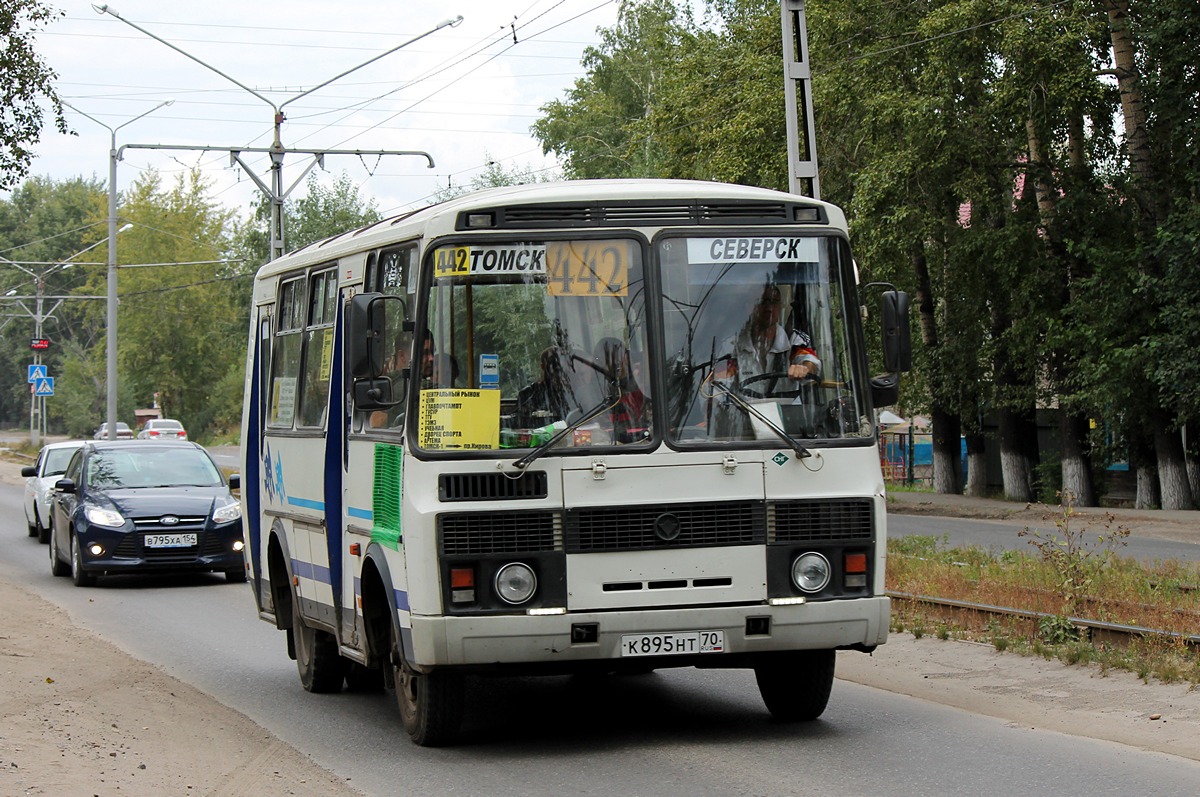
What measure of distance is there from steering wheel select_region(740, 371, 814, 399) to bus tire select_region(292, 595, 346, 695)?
403 cm

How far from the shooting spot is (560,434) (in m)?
8.52

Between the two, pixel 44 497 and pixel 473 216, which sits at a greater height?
pixel 473 216

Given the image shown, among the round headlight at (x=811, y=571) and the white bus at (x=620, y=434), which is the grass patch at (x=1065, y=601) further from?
the white bus at (x=620, y=434)

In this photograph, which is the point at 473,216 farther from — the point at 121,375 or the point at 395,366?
the point at 121,375

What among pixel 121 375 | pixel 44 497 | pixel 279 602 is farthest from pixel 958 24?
pixel 121 375

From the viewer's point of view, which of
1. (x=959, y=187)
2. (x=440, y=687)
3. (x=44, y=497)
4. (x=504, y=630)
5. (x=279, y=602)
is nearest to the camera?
(x=504, y=630)

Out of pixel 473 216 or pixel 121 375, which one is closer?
pixel 473 216

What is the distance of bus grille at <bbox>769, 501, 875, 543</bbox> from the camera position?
8672mm

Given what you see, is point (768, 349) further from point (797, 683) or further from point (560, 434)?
point (797, 683)

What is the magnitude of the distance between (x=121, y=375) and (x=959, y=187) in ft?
216

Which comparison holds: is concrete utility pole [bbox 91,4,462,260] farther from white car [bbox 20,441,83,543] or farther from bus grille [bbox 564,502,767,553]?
bus grille [bbox 564,502,767,553]

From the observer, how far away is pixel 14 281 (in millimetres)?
127938

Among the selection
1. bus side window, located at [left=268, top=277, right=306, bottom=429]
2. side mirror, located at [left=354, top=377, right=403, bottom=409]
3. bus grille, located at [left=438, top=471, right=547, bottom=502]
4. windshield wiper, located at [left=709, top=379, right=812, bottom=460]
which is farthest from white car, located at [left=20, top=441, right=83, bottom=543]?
windshield wiper, located at [left=709, top=379, right=812, bottom=460]

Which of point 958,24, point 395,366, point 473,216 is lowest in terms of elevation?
point 395,366
